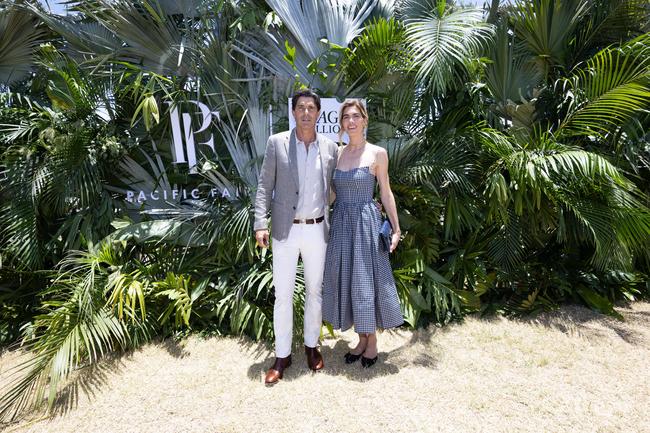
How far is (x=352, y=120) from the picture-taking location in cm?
280

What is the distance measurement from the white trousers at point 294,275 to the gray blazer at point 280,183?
0.34 ft

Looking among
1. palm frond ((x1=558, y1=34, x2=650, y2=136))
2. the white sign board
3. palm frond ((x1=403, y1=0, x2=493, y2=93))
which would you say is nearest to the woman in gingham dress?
the white sign board

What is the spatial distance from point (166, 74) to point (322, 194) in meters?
2.55

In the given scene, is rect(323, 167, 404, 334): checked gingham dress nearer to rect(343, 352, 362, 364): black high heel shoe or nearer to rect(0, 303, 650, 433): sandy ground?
rect(343, 352, 362, 364): black high heel shoe

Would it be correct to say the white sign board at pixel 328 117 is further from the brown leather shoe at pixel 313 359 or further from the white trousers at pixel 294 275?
the brown leather shoe at pixel 313 359

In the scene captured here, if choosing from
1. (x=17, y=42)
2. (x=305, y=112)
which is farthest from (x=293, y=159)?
(x=17, y=42)

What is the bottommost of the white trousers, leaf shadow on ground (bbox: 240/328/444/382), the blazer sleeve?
leaf shadow on ground (bbox: 240/328/444/382)

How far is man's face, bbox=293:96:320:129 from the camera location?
275 centimetres

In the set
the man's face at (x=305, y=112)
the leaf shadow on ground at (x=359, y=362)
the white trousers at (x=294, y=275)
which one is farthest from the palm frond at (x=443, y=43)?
the leaf shadow on ground at (x=359, y=362)

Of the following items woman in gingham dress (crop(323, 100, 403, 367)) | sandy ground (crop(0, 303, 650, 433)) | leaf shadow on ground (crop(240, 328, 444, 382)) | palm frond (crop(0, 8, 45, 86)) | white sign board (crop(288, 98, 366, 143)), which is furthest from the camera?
palm frond (crop(0, 8, 45, 86))

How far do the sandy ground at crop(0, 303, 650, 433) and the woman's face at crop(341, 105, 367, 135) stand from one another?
1.77 m

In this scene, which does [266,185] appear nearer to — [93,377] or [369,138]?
[369,138]

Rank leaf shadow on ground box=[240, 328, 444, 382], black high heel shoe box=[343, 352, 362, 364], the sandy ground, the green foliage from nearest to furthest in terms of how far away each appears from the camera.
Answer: the sandy ground < leaf shadow on ground box=[240, 328, 444, 382] < black high heel shoe box=[343, 352, 362, 364] < the green foliage

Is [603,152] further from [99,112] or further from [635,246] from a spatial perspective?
[99,112]
